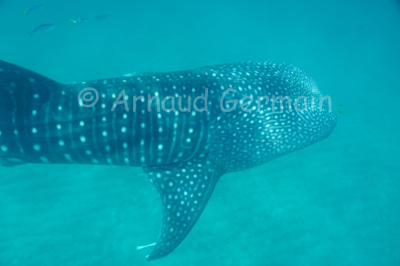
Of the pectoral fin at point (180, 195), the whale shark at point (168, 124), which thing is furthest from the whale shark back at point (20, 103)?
the pectoral fin at point (180, 195)

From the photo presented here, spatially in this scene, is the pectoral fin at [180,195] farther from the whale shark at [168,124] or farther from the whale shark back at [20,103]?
the whale shark back at [20,103]

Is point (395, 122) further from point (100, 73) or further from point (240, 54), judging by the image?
point (100, 73)

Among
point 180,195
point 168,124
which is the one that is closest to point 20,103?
point 168,124

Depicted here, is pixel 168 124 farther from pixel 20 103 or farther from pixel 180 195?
pixel 20 103

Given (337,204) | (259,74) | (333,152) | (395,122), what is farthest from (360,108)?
(259,74)

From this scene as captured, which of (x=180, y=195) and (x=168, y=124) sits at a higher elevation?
(x=168, y=124)

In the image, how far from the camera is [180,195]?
4.16 metres

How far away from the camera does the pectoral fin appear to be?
395cm

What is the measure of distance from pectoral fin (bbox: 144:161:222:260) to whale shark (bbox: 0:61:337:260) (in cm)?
2

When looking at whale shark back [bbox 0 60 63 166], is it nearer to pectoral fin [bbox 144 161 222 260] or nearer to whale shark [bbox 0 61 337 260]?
whale shark [bbox 0 61 337 260]

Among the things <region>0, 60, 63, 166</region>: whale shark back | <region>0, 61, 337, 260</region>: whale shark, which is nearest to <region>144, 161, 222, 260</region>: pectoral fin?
<region>0, 61, 337, 260</region>: whale shark

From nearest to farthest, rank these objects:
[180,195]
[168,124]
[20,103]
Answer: [20,103]
[168,124]
[180,195]

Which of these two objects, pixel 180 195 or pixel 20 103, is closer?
pixel 20 103

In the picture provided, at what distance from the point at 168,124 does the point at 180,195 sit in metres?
1.20
